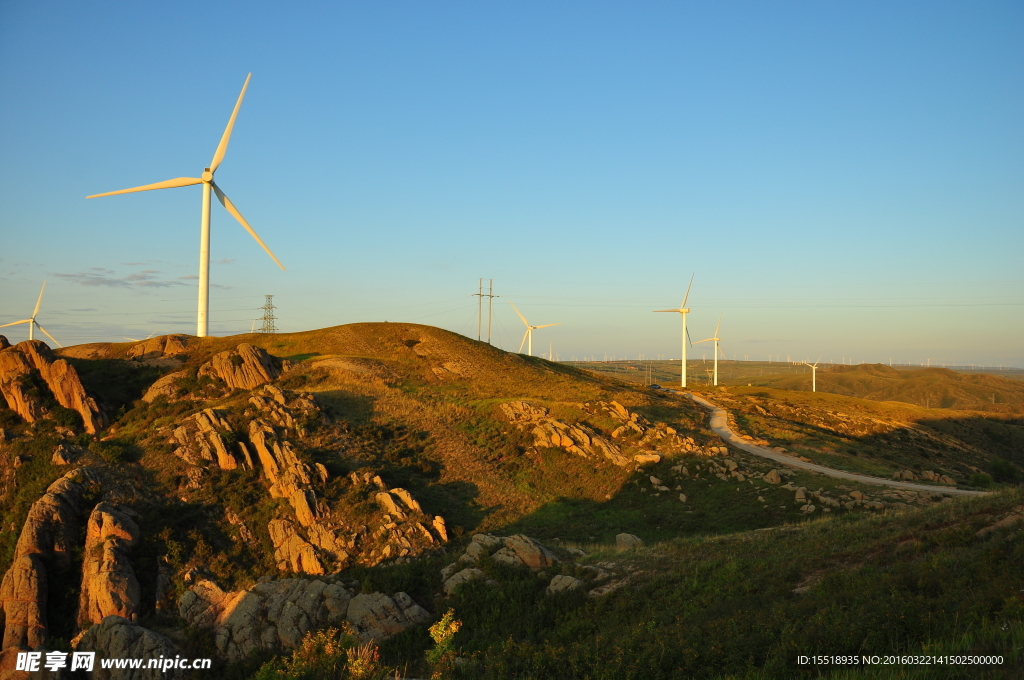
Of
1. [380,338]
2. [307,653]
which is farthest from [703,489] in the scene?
[380,338]

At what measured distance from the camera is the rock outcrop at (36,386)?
175 ft

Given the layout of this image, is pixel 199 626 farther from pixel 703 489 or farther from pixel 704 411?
pixel 704 411

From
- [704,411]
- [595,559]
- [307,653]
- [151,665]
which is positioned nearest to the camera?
[307,653]

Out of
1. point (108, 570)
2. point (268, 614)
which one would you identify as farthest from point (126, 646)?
point (108, 570)

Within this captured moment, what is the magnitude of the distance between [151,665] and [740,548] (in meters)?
27.1

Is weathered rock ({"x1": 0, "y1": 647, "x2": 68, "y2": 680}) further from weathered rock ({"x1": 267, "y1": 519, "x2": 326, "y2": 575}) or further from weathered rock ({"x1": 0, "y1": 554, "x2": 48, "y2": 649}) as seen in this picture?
weathered rock ({"x1": 267, "y1": 519, "x2": 326, "y2": 575})

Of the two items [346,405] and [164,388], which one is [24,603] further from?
[164,388]

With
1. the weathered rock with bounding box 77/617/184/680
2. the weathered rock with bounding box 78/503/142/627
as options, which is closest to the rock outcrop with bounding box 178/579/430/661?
the weathered rock with bounding box 77/617/184/680

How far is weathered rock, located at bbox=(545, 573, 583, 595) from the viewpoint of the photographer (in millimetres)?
27125

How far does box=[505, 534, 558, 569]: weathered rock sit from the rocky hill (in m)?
0.12

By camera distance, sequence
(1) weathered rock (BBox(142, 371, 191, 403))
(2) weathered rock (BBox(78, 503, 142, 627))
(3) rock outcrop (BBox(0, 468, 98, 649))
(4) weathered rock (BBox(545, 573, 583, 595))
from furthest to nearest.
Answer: (1) weathered rock (BBox(142, 371, 191, 403)), (2) weathered rock (BBox(78, 503, 142, 627)), (3) rock outcrop (BBox(0, 468, 98, 649)), (4) weathered rock (BBox(545, 573, 583, 595))

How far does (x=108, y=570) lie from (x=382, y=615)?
19302 mm

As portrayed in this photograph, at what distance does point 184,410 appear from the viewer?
5681 centimetres

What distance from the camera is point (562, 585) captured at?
2752 centimetres
